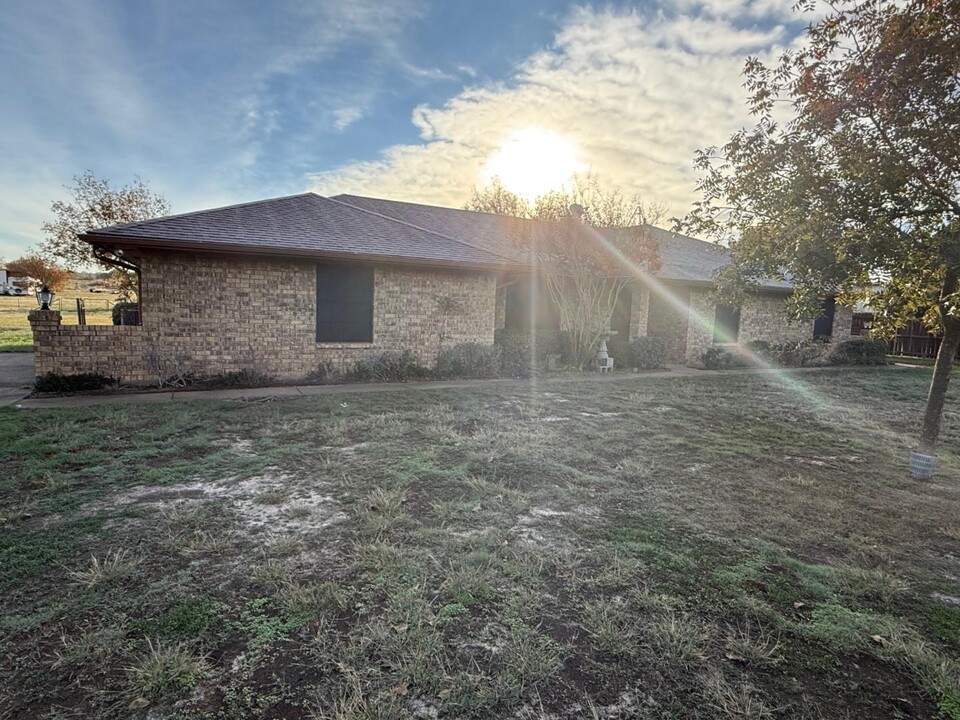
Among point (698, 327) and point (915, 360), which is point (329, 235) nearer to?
point (698, 327)

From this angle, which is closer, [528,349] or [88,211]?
[528,349]

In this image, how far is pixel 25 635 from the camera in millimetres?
2297

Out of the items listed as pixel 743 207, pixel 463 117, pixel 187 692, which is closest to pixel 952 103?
pixel 743 207

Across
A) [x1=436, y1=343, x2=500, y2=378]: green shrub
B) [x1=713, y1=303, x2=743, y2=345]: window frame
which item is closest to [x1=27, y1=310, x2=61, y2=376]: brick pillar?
[x1=436, y1=343, x2=500, y2=378]: green shrub

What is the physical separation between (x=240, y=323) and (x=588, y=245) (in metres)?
8.05

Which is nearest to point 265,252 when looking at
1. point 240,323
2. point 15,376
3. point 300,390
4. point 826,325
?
point 240,323

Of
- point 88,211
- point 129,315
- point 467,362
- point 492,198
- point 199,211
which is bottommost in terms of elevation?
point 467,362

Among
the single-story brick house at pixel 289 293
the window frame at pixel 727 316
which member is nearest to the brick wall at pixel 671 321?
the window frame at pixel 727 316

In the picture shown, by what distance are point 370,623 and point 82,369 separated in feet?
28.9

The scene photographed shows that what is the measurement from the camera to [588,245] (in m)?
12.0

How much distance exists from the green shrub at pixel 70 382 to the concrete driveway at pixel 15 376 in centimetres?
28

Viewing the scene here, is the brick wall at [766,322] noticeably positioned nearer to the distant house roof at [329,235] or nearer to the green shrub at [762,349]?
the green shrub at [762,349]

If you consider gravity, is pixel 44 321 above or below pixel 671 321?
below

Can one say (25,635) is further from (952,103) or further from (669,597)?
(952,103)
